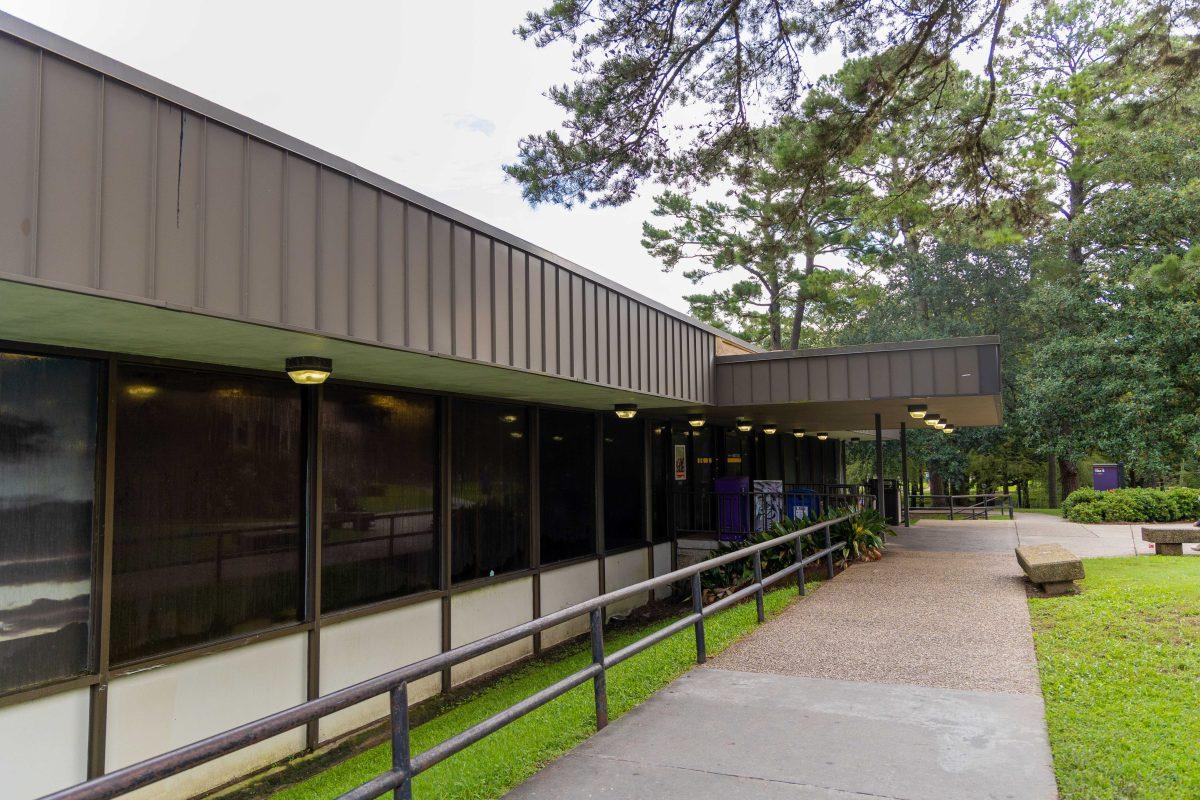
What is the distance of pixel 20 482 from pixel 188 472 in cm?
117

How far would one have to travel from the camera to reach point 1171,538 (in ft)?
39.5

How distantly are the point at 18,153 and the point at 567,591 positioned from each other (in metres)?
8.50

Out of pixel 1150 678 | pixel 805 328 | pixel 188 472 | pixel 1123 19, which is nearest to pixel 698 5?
pixel 188 472

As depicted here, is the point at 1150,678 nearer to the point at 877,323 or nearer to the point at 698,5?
the point at 698,5

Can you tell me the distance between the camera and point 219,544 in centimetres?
609

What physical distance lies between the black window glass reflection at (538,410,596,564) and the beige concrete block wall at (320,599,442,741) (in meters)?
2.48

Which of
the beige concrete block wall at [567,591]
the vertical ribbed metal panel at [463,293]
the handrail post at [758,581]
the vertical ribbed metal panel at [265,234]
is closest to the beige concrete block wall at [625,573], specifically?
the beige concrete block wall at [567,591]

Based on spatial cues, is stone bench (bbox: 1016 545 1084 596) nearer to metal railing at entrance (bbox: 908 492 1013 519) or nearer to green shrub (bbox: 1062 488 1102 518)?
green shrub (bbox: 1062 488 1102 518)

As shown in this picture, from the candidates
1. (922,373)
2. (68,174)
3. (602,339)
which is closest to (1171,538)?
(922,373)

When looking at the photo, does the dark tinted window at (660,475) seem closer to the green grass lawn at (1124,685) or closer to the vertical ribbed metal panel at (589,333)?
the vertical ribbed metal panel at (589,333)

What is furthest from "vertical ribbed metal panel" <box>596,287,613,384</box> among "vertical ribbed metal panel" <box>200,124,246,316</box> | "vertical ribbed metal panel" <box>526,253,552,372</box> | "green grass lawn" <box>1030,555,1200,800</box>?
"green grass lawn" <box>1030,555,1200,800</box>

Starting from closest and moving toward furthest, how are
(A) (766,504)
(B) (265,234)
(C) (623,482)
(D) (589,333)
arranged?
1. (B) (265,234)
2. (D) (589,333)
3. (C) (623,482)
4. (A) (766,504)

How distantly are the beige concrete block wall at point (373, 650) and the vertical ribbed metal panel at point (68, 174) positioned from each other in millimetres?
4216

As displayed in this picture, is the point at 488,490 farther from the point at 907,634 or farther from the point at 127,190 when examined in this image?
the point at 127,190
